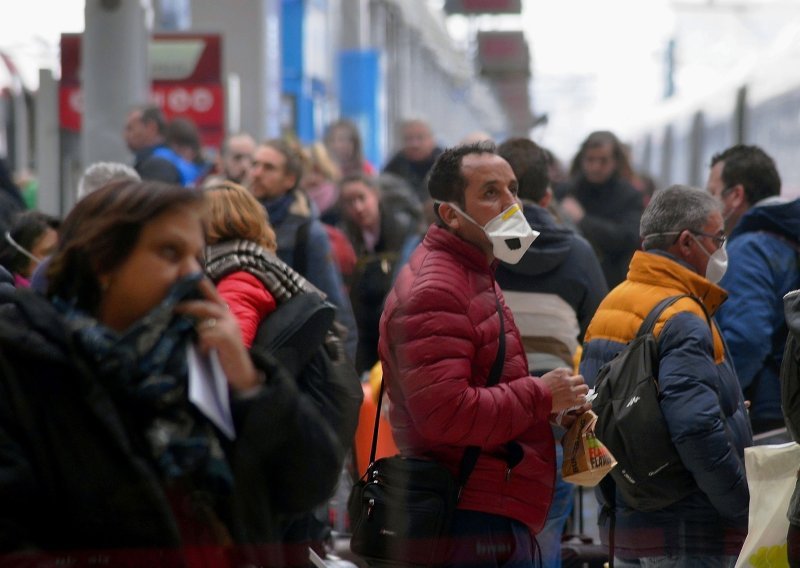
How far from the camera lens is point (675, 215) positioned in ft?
15.8

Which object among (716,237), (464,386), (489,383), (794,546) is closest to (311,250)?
(716,237)

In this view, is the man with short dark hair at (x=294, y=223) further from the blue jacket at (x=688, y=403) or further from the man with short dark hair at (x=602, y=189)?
the blue jacket at (x=688, y=403)

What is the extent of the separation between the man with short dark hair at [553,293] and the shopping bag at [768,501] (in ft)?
2.91

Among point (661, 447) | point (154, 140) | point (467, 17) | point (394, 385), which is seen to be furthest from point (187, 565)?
point (467, 17)

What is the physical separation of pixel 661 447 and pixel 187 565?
2179 millimetres

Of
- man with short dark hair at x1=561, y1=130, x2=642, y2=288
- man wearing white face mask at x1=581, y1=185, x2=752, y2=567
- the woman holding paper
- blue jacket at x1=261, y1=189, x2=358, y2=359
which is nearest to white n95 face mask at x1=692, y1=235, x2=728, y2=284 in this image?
man wearing white face mask at x1=581, y1=185, x2=752, y2=567

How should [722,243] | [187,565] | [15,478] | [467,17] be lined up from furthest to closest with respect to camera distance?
[467,17] < [722,243] < [187,565] < [15,478]

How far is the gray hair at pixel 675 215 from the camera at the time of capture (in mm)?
4797

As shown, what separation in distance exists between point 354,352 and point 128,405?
443 centimetres

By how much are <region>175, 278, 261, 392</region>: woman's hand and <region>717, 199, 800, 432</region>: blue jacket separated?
10.8 ft

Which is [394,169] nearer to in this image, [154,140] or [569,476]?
[154,140]

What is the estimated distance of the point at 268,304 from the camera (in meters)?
4.30

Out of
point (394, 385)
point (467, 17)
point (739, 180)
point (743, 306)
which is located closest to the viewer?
point (394, 385)

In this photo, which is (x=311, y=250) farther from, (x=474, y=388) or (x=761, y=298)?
(x=474, y=388)
